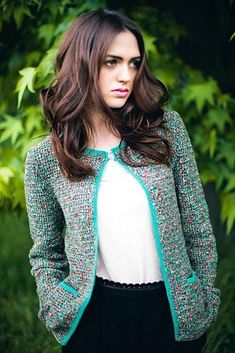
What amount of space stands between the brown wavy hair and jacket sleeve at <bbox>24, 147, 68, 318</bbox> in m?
0.10

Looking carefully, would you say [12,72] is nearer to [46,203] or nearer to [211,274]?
[46,203]

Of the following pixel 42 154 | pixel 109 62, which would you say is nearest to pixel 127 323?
pixel 42 154

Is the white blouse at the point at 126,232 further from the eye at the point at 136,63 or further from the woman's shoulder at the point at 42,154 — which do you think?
the eye at the point at 136,63

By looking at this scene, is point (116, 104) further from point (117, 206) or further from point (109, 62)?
point (117, 206)

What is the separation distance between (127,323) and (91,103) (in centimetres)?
76

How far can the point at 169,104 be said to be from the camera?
3297 mm

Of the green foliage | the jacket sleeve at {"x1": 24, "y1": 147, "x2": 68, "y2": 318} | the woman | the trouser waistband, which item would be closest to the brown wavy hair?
the woman

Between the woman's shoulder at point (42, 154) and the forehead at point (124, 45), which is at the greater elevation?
the forehead at point (124, 45)

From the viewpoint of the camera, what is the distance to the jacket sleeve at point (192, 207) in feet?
7.57

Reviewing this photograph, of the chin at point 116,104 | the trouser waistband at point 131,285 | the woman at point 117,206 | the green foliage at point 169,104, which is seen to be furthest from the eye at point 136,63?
the green foliage at point 169,104

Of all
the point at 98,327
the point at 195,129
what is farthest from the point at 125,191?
the point at 195,129

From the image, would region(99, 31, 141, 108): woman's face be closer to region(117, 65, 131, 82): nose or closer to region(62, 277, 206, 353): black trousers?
region(117, 65, 131, 82): nose

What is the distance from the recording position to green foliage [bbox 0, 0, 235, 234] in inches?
127

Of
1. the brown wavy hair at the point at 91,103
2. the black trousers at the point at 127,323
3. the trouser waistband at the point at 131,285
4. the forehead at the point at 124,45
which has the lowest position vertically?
the black trousers at the point at 127,323
